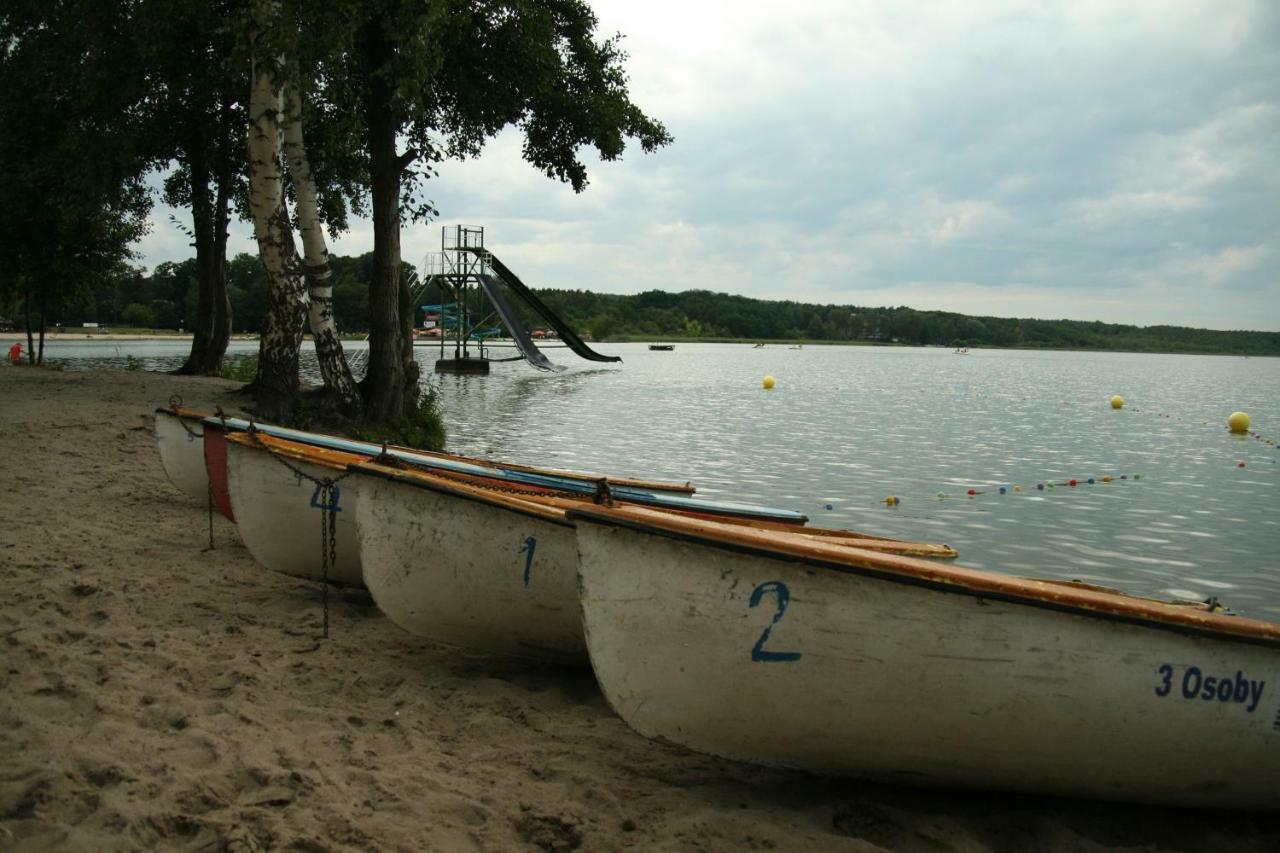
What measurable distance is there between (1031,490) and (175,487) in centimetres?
1154

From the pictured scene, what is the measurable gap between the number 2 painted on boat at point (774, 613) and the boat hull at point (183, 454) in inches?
264

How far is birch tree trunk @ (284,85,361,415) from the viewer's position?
1338 centimetres

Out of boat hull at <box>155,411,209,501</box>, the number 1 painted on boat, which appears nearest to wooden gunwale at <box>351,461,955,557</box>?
the number 1 painted on boat

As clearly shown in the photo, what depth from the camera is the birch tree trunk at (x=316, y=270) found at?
13.4m

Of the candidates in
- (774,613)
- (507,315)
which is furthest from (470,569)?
(507,315)

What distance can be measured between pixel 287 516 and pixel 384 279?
931 cm

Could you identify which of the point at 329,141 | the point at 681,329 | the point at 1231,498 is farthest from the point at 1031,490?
the point at 681,329

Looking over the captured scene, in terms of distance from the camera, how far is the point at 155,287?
113 meters

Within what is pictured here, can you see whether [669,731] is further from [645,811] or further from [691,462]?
[691,462]

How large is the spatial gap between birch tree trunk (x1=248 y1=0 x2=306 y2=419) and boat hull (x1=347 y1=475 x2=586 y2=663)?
26.7 feet

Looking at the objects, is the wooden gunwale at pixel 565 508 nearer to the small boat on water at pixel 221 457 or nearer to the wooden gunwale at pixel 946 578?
the small boat on water at pixel 221 457

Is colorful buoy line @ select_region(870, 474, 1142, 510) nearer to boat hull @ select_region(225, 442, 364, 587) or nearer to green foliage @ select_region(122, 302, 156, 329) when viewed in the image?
boat hull @ select_region(225, 442, 364, 587)

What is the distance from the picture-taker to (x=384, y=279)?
15.4m

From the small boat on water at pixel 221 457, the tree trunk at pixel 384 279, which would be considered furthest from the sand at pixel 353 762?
the tree trunk at pixel 384 279
